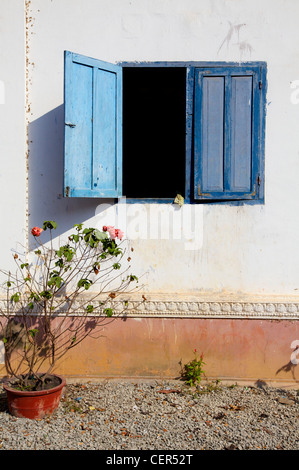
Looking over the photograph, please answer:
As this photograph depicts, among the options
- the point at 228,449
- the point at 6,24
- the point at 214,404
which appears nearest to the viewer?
the point at 228,449

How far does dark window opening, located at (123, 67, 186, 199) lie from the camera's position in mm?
7988

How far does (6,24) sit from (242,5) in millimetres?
2133

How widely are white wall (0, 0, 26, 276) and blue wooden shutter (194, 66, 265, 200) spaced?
1583 mm

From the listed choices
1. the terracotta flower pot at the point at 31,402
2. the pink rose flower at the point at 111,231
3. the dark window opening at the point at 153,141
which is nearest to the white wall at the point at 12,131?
the pink rose flower at the point at 111,231

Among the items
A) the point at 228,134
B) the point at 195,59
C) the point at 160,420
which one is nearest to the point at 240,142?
the point at 228,134

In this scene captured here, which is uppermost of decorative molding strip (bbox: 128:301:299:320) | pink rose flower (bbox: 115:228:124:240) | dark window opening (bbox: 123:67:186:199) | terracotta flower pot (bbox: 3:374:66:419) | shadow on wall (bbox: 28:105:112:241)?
dark window opening (bbox: 123:67:186:199)

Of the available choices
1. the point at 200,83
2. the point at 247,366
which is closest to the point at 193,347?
the point at 247,366

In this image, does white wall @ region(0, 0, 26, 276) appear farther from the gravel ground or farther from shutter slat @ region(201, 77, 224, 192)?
shutter slat @ region(201, 77, 224, 192)

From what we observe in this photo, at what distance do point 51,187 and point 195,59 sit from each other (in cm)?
175

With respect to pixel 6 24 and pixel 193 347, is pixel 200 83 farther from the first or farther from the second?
pixel 193 347

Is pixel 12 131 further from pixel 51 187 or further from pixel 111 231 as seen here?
pixel 111 231

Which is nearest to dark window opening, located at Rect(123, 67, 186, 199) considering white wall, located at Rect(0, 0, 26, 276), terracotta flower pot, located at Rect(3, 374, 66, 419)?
white wall, located at Rect(0, 0, 26, 276)

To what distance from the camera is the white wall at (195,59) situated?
16.0 feet

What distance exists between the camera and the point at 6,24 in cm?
484
